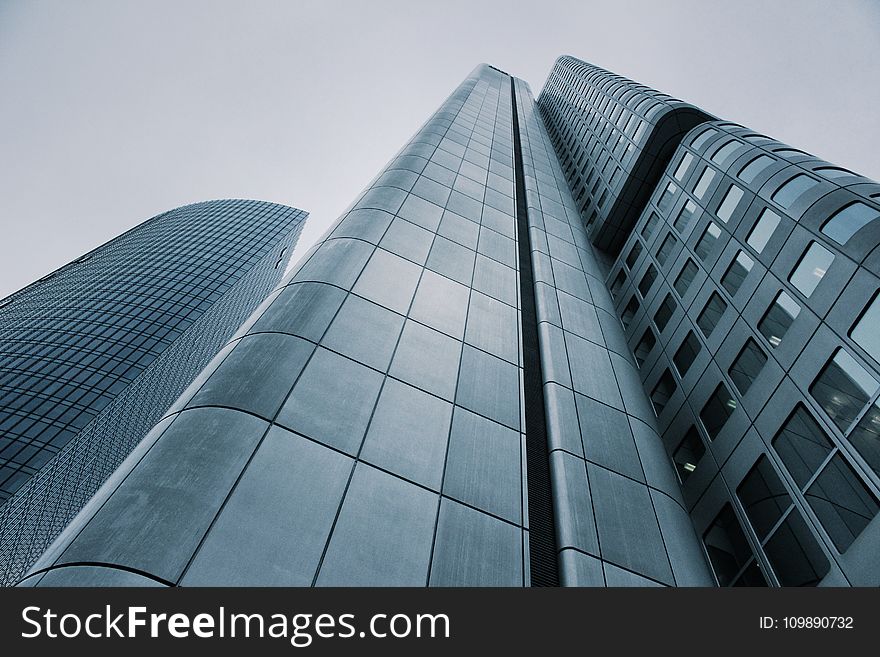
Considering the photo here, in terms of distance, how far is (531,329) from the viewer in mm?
15898

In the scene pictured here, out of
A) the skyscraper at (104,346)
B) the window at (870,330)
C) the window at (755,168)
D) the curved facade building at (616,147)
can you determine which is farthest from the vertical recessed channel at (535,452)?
the skyscraper at (104,346)

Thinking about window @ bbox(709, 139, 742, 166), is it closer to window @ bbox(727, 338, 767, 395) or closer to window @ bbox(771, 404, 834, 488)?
window @ bbox(727, 338, 767, 395)

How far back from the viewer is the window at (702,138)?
73.3ft

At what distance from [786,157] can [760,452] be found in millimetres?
10748

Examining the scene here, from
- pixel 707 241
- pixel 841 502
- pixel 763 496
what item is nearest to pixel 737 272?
pixel 707 241

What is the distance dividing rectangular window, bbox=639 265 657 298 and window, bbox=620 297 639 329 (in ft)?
2.10

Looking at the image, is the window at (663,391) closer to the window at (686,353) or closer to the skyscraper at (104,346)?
the window at (686,353)

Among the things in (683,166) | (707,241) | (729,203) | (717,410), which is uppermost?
(683,166)

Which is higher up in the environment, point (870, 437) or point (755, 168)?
point (755, 168)

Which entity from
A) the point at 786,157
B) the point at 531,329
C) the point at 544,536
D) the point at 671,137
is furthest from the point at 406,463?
the point at 671,137

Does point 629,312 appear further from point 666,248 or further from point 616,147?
point 616,147

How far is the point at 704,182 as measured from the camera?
820 inches

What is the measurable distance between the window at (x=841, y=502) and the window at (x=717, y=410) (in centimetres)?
359

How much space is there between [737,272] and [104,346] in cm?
9809
